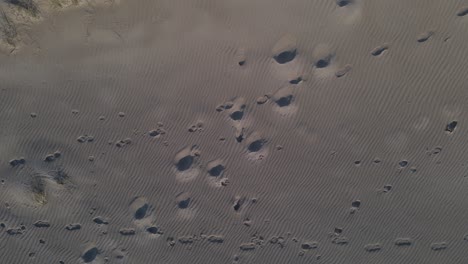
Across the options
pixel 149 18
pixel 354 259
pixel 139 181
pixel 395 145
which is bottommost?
pixel 354 259

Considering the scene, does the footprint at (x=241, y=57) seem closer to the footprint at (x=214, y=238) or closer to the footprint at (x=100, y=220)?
the footprint at (x=214, y=238)

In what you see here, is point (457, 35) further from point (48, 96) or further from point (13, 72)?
point (13, 72)

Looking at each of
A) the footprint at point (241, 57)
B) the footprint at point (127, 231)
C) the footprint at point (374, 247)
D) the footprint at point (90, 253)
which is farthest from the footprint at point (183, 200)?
the footprint at point (374, 247)

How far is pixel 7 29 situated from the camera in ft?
19.6

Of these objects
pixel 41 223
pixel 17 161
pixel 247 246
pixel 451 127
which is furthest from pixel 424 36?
pixel 41 223

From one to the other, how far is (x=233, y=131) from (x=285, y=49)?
1.89 meters

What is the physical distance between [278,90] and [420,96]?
2768 mm

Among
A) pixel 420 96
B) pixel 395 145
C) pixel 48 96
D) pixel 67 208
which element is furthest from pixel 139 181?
pixel 420 96

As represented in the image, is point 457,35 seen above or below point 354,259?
above

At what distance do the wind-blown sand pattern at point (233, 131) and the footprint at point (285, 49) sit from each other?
27mm

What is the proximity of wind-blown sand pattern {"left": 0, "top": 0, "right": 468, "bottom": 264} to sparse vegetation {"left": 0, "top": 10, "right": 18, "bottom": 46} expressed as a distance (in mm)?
34

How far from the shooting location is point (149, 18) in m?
6.08

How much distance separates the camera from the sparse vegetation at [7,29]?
5.92 meters

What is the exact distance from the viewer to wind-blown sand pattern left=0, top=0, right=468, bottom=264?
20.0 ft
